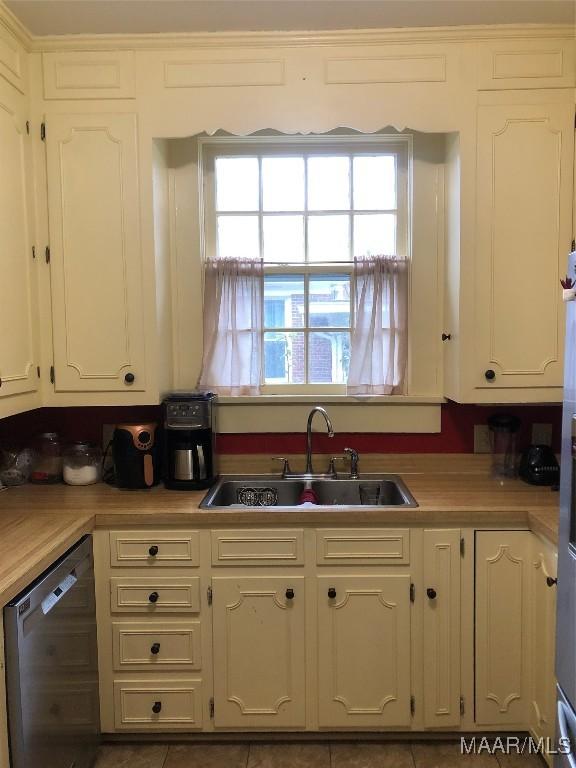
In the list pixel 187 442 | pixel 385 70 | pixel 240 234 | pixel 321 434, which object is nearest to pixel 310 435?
pixel 321 434

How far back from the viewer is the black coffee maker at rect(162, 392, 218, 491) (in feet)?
7.55

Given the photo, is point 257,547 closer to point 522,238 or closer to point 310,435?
point 310,435

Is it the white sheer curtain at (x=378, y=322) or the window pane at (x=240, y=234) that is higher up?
the window pane at (x=240, y=234)

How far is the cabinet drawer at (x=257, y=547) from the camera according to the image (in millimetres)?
2049

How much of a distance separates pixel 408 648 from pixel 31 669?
1227 mm

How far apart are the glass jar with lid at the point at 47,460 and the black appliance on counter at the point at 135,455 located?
327 millimetres

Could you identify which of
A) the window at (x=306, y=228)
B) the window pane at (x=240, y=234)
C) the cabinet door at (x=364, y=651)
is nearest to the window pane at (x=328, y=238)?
the window at (x=306, y=228)

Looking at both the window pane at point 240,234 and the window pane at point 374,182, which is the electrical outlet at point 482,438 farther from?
the window pane at point 240,234

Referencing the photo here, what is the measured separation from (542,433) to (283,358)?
1.18 m

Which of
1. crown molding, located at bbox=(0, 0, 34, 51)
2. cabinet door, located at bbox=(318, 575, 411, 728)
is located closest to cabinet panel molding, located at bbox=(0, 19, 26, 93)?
crown molding, located at bbox=(0, 0, 34, 51)

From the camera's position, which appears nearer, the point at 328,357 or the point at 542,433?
the point at 542,433

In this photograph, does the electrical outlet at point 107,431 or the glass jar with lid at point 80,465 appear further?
the electrical outlet at point 107,431

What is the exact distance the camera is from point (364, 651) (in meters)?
2.07

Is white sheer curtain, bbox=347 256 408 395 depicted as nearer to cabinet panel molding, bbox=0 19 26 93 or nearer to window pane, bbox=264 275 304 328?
window pane, bbox=264 275 304 328
